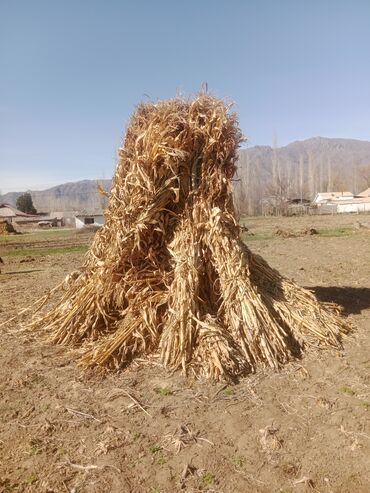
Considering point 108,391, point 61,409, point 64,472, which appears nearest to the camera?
point 64,472

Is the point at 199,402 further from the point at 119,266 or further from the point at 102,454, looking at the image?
the point at 119,266

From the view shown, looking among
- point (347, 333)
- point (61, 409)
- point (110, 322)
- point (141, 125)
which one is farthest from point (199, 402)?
point (141, 125)

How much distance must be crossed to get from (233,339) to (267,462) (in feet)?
5.87

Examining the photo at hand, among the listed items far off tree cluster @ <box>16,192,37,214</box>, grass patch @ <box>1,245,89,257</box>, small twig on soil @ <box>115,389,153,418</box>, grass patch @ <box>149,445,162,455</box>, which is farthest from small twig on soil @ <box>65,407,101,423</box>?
far off tree cluster @ <box>16,192,37,214</box>

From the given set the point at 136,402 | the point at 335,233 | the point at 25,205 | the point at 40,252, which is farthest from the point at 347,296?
the point at 25,205

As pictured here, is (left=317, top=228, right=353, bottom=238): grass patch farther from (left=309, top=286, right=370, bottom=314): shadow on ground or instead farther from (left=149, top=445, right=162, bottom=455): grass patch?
(left=149, top=445, right=162, bottom=455): grass patch

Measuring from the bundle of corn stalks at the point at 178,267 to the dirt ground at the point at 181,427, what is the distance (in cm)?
34

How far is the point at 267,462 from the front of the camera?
3408mm

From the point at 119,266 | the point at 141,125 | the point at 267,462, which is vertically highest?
the point at 141,125

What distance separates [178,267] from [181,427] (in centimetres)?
199

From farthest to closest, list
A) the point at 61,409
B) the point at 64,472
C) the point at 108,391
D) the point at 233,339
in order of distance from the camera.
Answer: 1. the point at 233,339
2. the point at 108,391
3. the point at 61,409
4. the point at 64,472

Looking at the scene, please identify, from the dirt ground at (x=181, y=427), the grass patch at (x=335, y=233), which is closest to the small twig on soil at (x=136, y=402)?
the dirt ground at (x=181, y=427)

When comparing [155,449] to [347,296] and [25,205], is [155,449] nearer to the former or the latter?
[347,296]

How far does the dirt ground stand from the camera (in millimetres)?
3254
